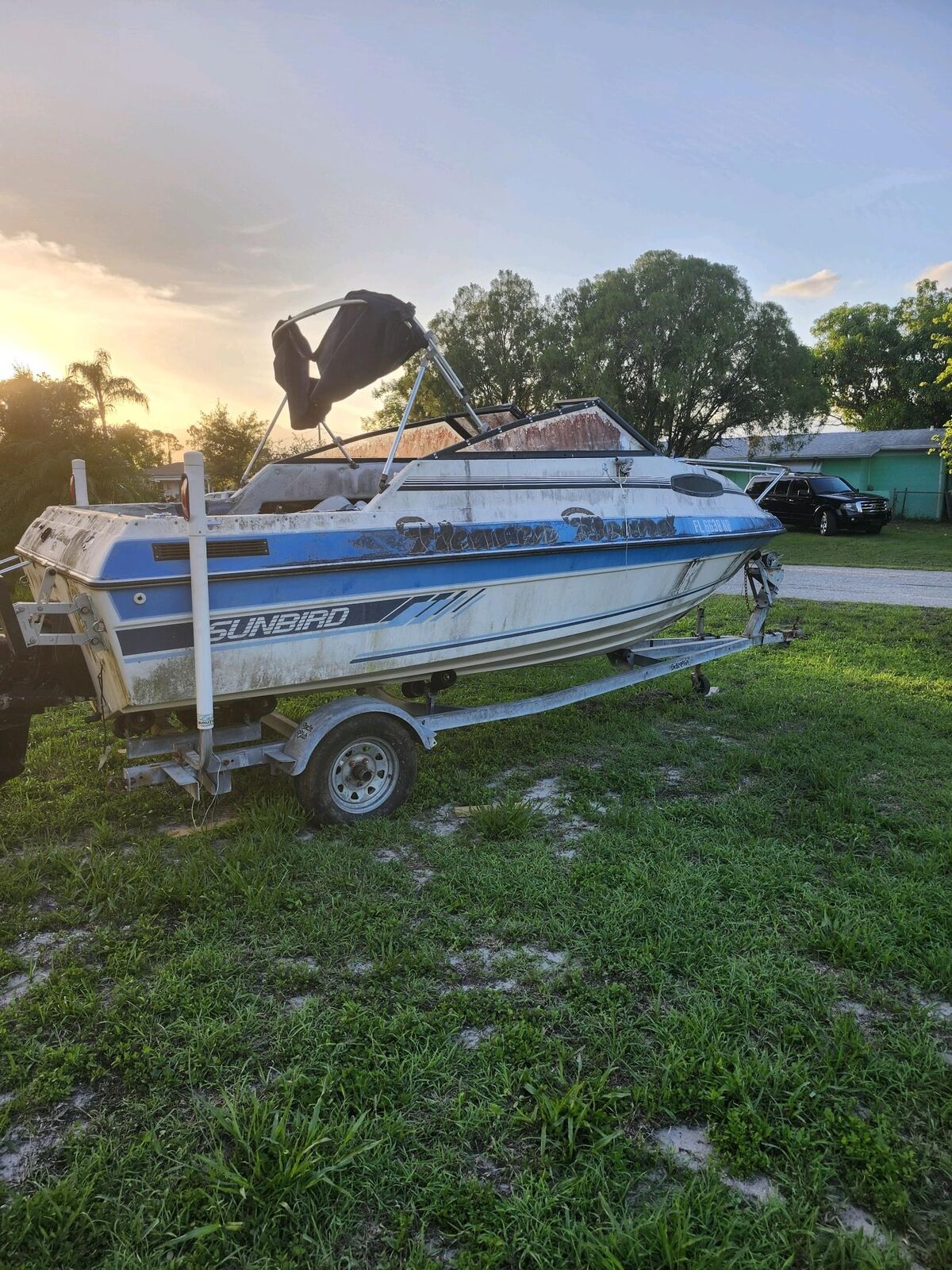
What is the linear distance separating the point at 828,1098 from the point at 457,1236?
3.64 feet

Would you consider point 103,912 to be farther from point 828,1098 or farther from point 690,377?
point 690,377

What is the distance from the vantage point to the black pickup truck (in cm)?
2062

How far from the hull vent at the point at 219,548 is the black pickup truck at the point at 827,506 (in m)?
18.8

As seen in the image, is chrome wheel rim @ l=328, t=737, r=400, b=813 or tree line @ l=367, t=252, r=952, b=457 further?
tree line @ l=367, t=252, r=952, b=457

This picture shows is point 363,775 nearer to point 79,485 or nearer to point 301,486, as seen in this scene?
point 301,486

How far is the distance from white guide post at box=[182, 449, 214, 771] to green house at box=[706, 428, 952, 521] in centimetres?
→ 2580

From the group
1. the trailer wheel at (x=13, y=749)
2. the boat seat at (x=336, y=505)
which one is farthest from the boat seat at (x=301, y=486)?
the trailer wheel at (x=13, y=749)

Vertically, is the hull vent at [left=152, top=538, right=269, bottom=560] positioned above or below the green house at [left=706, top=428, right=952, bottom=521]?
below

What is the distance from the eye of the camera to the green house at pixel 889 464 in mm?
28016

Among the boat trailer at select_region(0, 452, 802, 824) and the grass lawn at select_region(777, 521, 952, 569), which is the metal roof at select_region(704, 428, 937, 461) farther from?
the boat trailer at select_region(0, 452, 802, 824)

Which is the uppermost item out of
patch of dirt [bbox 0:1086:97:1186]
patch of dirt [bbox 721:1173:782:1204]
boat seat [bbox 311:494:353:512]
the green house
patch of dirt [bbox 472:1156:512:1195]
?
the green house

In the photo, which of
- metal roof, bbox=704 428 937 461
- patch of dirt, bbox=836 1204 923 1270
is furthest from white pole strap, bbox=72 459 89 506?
metal roof, bbox=704 428 937 461

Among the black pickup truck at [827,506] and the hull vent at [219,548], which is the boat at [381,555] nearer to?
the hull vent at [219,548]

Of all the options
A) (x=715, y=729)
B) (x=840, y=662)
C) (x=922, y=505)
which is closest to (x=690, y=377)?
(x=922, y=505)
